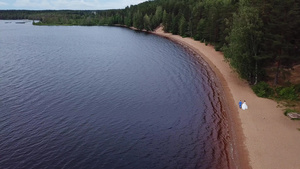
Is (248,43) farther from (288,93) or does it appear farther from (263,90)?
(288,93)

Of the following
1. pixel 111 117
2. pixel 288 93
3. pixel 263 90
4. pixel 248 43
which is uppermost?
pixel 248 43

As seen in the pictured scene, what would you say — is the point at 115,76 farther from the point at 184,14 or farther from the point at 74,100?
the point at 184,14

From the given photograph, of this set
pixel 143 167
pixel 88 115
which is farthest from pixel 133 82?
pixel 143 167

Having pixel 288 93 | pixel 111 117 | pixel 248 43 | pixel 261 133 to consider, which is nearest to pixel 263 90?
pixel 288 93

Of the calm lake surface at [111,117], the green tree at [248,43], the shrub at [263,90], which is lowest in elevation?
the calm lake surface at [111,117]

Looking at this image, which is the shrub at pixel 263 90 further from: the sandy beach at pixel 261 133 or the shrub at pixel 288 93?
the shrub at pixel 288 93

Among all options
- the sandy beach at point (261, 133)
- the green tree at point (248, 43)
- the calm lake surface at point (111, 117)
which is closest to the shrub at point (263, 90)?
the sandy beach at point (261, 133)
